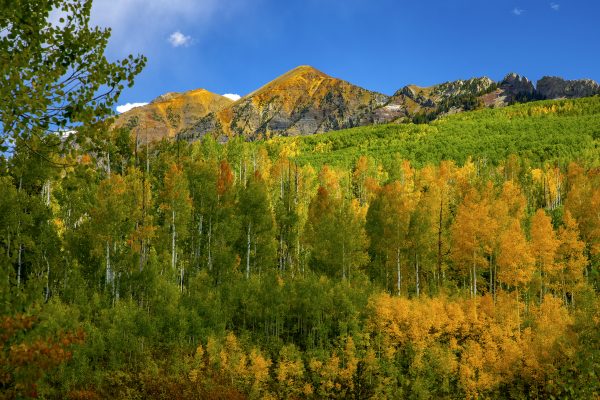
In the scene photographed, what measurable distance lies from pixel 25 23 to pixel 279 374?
3197cm

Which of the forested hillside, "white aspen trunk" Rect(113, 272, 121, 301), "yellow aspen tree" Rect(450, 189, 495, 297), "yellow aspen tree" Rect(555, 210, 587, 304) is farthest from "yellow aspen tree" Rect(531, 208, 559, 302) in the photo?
"white aspen trunk" Rect(113, 272, 121, 301)

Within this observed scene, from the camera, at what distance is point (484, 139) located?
15125cm

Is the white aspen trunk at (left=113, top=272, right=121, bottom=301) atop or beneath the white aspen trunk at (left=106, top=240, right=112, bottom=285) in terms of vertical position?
beneath

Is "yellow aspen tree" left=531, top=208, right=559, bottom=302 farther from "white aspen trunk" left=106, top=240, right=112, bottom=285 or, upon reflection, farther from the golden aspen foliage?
"white aspen trunk" left=106, top=240, right=112, bottom=285

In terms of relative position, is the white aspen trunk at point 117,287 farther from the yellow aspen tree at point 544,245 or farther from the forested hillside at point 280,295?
the yellow aspen tree at point 544,245

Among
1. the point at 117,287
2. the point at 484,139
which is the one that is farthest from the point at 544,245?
the point at 484,139

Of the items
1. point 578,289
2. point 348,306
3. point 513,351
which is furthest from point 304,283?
point 578,289

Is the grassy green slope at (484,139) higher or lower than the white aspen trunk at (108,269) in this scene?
higher

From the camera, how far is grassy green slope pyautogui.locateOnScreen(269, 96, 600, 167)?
130m

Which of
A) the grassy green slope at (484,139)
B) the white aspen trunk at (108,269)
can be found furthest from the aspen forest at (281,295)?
the grassy green slope at (484,139)

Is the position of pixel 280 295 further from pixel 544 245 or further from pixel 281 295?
pixel 544 245

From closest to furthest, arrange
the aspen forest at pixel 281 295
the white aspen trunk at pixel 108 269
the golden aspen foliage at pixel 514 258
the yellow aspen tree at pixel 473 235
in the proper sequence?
the aspen forest at pixel 281 295 → the white aspen trunk at pixel 108 269 → the golden aspen foliage at pixel 514 258 → the yellow aspen tree at pixel 473 235

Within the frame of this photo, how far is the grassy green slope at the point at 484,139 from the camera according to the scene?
427 ft

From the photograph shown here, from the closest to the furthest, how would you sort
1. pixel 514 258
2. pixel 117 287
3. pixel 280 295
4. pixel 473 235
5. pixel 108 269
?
pixel 108 269, pixel 117 287, pixel 280 295, pixel 514 258, pixel 473 235
